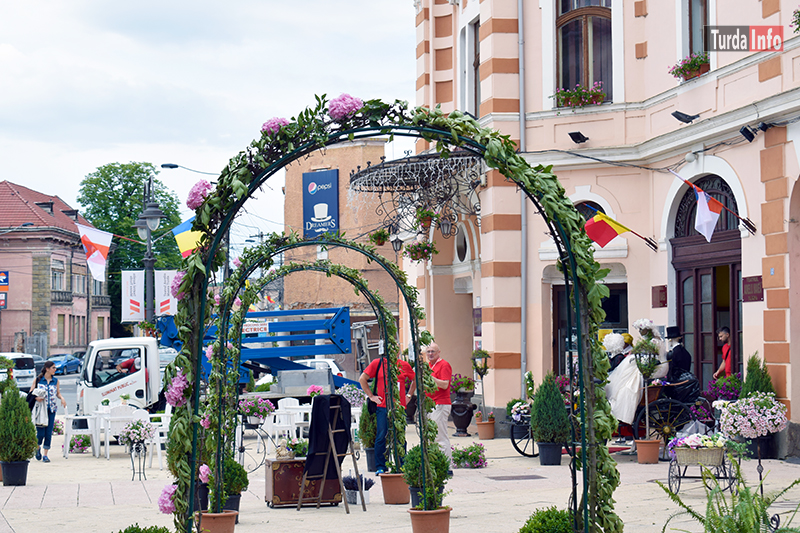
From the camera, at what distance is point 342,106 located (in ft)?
19.6

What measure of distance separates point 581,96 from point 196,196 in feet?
37.5

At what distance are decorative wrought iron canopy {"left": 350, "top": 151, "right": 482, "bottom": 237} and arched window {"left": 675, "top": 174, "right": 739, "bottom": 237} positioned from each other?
3.50 meters

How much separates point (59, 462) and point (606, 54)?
11782 mm

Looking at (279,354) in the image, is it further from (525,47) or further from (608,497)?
(608,497)

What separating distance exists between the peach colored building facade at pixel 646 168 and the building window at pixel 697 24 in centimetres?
3

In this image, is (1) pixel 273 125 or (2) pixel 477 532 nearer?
(1) pixel 273 125

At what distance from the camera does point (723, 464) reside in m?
9.39

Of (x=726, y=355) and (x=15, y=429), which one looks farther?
(x=726, y=355)

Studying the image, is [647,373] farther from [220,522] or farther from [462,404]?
[220,522]

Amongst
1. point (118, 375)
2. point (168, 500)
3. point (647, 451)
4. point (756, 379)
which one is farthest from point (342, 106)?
point (118, 375)

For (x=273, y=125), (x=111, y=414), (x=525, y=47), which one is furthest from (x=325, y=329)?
(x=273, y=125)

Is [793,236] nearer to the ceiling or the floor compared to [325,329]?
nearer to the ceiling

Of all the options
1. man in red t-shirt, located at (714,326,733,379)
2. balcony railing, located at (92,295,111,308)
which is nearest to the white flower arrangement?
man in red t-shirt, located at (714,326,733,379)

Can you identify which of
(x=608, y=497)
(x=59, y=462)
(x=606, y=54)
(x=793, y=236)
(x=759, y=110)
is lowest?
(x=59, y=462)
